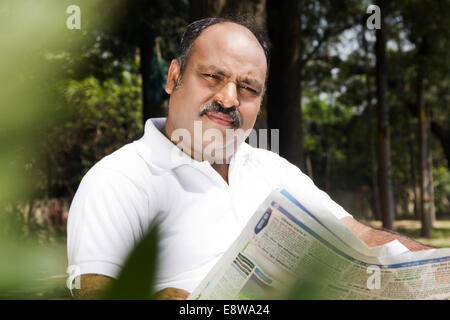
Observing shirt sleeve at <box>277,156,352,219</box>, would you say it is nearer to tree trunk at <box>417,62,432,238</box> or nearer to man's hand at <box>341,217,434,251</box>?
man's hand at <box>341,217,434,251</box>

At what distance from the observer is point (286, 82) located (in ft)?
19.6

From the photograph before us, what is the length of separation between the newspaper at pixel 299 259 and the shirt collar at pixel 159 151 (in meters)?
0.62

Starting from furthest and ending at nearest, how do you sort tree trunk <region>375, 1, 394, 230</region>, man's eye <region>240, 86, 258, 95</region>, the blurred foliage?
the blurred foliage < tree trunk <region>375, 1, 394, 230</region> < man's eye <region>240, 86, 258, 95</region>

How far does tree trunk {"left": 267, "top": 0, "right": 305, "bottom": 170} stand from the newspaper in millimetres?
4255

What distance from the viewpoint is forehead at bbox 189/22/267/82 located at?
1947 mm

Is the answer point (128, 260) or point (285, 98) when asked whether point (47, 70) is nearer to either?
point (128, 260)

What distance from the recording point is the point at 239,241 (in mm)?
1350

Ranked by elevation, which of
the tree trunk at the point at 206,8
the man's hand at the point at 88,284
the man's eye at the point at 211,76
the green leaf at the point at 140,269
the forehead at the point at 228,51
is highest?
the tree trunk at the point at 206,8

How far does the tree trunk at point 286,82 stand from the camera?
5953 millimetres

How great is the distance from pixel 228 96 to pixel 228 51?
19cm

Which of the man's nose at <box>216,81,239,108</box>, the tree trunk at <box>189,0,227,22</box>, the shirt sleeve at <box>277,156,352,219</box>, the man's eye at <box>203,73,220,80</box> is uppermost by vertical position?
the tree trunk at <box>189,0,227,22</box>

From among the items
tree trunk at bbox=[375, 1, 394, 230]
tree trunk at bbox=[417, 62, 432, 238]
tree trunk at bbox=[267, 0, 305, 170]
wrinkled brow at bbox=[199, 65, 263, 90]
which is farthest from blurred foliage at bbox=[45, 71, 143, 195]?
wrinkled brow at bbox=[199, 65, 263, 90]

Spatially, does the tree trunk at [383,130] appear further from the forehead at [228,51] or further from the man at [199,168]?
the forehead at [228,51]

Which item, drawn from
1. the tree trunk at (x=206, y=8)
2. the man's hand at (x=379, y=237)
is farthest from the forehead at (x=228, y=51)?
the tree trunk at (x=206, y=8)
